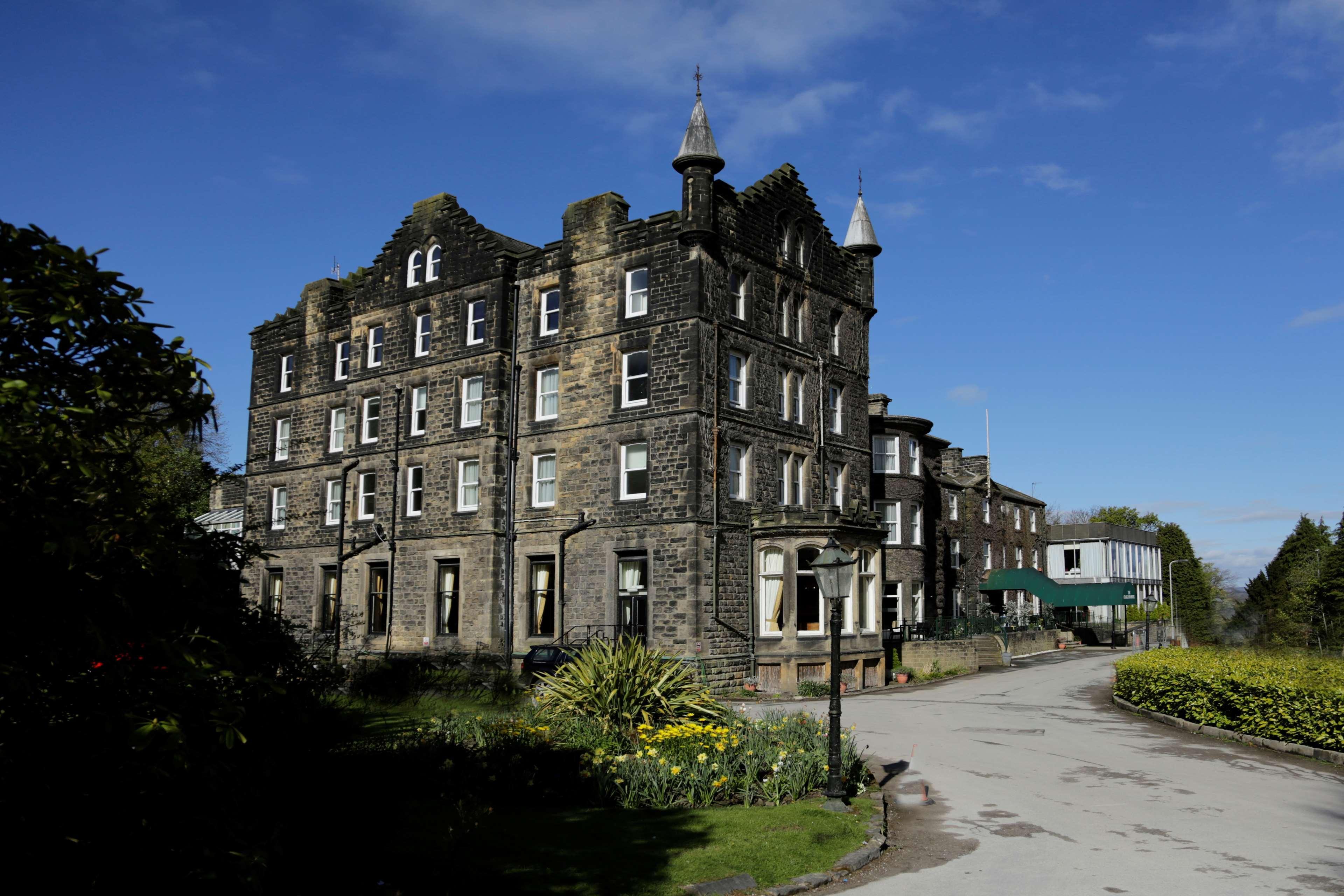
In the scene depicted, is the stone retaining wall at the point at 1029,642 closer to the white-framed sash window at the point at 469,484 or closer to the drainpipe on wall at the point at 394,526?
the white-framed sash window at the point at 469,484

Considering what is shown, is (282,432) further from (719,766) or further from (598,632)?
(719,766)

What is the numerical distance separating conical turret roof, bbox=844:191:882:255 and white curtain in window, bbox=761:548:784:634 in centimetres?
1402

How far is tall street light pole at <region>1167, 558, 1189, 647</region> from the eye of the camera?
66.7 metres

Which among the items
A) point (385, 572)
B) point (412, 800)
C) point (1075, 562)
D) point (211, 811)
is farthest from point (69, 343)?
point (1075, 562)

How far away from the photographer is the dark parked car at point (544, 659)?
2561cm

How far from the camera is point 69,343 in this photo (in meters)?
5.22

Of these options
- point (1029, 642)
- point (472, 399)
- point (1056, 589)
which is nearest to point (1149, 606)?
point (1056, 589)

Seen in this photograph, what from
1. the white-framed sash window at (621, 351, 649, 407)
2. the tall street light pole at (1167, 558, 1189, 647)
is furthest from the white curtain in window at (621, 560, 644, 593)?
the tall street light pole at (1167, 558, 1189, 647)

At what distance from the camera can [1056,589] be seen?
176ft

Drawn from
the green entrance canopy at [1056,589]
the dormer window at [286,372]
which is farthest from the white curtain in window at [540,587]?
the green entrance canopy at [1056,589]

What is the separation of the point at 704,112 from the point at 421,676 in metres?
19.7

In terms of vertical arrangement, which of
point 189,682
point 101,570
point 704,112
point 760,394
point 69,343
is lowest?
point 189,682

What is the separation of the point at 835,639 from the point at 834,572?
0.96 metres

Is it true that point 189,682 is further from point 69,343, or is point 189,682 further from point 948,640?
point 948,640
